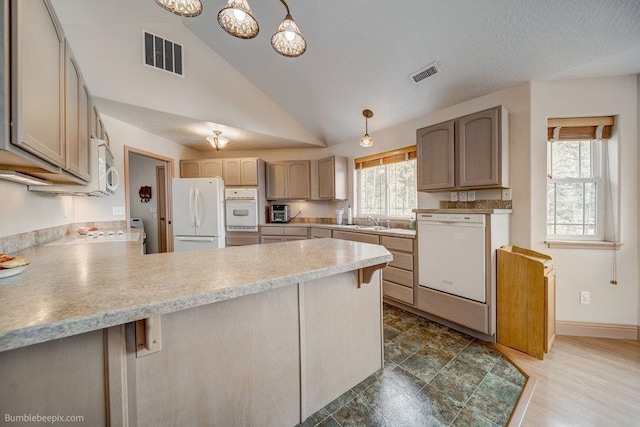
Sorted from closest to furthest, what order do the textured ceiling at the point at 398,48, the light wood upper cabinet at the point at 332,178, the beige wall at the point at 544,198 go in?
the textured ceiling at the point at 398,48, the beige wall at the point at 544,198, the light wood upper cabinet at the point at 332,178

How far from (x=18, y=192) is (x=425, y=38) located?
11.8 feet

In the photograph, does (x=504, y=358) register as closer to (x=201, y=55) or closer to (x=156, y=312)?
(x=156, y=312)

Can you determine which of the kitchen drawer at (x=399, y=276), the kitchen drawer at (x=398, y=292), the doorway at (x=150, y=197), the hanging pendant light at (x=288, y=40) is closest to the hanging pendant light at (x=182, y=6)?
the hanging pendant light at (x=288, y=40)

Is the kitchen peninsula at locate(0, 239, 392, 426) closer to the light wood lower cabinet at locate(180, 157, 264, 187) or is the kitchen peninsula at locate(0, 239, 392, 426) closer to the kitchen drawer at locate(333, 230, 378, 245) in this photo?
the kitchen drawer at locate(333, 230, 378, 245)

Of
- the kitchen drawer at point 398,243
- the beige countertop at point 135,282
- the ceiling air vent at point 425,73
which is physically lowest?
the kitchen drawer at point 398,243

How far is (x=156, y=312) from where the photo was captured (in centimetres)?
72

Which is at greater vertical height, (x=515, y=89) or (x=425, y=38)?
(x=425, y=38)

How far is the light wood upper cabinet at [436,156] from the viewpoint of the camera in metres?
2.57

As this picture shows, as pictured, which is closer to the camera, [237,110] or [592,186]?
[592,186]

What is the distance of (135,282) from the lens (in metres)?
0.89

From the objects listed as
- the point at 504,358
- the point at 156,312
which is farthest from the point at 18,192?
the point at 504,358

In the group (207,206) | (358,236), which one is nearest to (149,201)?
(207,206)

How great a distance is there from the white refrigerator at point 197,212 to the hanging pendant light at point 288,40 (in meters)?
2.79

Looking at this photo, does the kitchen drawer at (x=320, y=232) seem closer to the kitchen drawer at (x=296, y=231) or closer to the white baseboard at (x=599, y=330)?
the kitchen drawer at (x=296, y=231)
